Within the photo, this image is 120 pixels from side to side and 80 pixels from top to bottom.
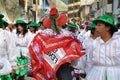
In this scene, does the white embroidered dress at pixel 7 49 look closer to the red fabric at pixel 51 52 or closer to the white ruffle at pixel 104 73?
the red fabric at pixel 51 52

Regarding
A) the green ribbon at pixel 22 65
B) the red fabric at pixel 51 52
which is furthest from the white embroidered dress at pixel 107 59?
the green ribbon at pixel 22 65

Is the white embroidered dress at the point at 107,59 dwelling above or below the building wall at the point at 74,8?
above

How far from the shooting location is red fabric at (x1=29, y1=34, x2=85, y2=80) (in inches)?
285

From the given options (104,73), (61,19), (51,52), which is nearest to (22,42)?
(61,19)

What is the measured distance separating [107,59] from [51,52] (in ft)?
4.25

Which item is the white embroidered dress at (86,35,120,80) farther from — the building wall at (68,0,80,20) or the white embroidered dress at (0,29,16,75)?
the building wall at (68,0,80,20)

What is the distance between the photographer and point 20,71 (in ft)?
33.9

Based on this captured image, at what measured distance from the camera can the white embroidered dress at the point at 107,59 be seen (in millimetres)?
6281

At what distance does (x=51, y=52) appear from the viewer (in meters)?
7.29

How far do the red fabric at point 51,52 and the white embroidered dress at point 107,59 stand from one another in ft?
2.66

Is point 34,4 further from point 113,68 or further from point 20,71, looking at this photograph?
point 113,68

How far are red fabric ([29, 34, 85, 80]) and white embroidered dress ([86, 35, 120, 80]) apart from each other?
0.81 m

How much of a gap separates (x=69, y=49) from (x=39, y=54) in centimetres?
51

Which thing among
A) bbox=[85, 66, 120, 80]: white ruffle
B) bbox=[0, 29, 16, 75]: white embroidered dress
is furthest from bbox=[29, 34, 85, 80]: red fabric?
bbox=[85, 66, 120, 80]: white ruffle
